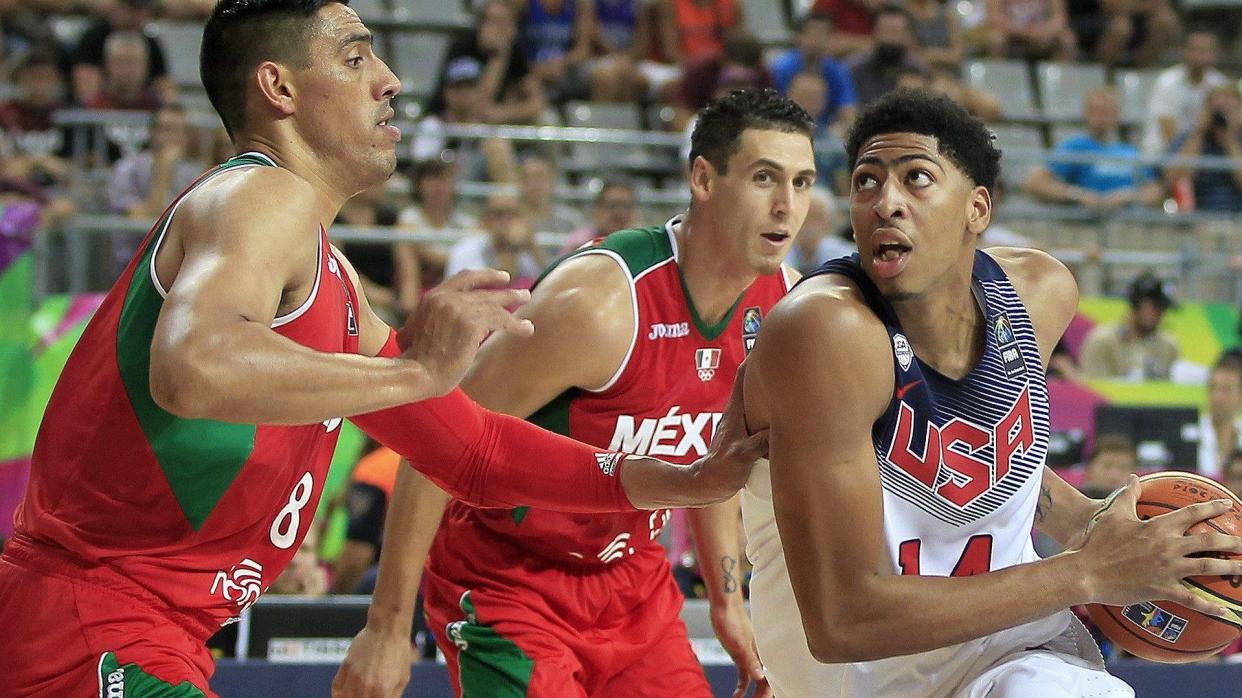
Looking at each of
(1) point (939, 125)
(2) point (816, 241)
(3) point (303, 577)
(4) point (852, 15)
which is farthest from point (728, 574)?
(4) point (852, 15)

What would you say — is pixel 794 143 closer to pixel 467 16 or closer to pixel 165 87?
pixel 165 87

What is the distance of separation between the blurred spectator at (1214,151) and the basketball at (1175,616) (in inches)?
334

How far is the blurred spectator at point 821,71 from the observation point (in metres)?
10.6

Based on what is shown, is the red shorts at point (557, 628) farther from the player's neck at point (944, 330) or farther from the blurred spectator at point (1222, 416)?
the blurred spectator at point (1222, 416)

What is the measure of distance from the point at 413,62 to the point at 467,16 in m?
0.77

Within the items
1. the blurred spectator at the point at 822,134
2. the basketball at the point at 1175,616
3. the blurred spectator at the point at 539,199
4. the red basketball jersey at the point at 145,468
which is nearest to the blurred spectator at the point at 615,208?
the blurred spectator at the point at 539,199

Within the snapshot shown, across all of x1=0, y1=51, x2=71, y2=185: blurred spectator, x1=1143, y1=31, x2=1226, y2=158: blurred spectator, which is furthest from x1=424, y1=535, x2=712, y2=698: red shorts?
x1=1143, y1=31, x2=1226, y2=158: blurred spectator

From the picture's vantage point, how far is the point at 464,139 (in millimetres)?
10195

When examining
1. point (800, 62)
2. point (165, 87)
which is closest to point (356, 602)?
point (165, 87)

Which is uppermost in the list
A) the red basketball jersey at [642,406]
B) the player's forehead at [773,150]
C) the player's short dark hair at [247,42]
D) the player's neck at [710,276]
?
the player's short dark hair at [247,42]

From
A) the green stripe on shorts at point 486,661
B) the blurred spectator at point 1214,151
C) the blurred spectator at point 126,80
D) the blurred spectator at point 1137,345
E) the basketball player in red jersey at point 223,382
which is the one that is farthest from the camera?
the blurred spectator at point 1214,151

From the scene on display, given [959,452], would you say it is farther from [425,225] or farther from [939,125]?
[425,225]

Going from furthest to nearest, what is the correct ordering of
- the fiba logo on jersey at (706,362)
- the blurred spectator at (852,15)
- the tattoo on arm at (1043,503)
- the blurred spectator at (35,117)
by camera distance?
the blurred spectator at (852,15)
the blurred spectator at (35,117)
the fiba logo on jersey at (706,362)
the tattoo on arm at (1043,503)

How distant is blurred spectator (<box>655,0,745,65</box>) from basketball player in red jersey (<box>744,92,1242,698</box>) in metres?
8.50
